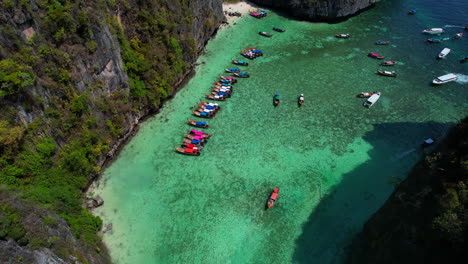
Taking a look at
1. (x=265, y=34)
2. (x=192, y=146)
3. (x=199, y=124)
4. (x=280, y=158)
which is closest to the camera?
(x=280, y=158)

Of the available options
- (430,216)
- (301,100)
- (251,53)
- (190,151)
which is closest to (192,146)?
(190,151)

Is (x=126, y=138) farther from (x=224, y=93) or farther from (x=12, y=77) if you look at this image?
(x=224, y=93)

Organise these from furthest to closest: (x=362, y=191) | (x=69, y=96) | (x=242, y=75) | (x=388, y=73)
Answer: (x=388, y=73)
(x=242, y=75)
(x=362, y=191)
(x=69, y=96)

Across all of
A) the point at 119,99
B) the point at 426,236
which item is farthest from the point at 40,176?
the point at 426,236

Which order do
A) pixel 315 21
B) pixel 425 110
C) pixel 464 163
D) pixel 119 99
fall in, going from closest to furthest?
pixel 464 163 → pixel 119 99 → pixel 425 110 → pixel 315 21

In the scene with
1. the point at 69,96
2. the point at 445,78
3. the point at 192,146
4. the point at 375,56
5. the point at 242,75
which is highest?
the point at 69,96

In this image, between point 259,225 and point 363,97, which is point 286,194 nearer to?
point 259,225

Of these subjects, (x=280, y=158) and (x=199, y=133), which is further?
(x=199, y=133)

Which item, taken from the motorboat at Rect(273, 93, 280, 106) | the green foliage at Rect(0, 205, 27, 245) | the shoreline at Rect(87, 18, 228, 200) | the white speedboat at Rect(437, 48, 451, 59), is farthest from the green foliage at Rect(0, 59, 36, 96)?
the white speedboat at Rect(437, 48, 451, 59)

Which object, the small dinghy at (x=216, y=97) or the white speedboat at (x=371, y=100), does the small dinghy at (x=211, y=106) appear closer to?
the small dinghy at (x=216, y=97)
